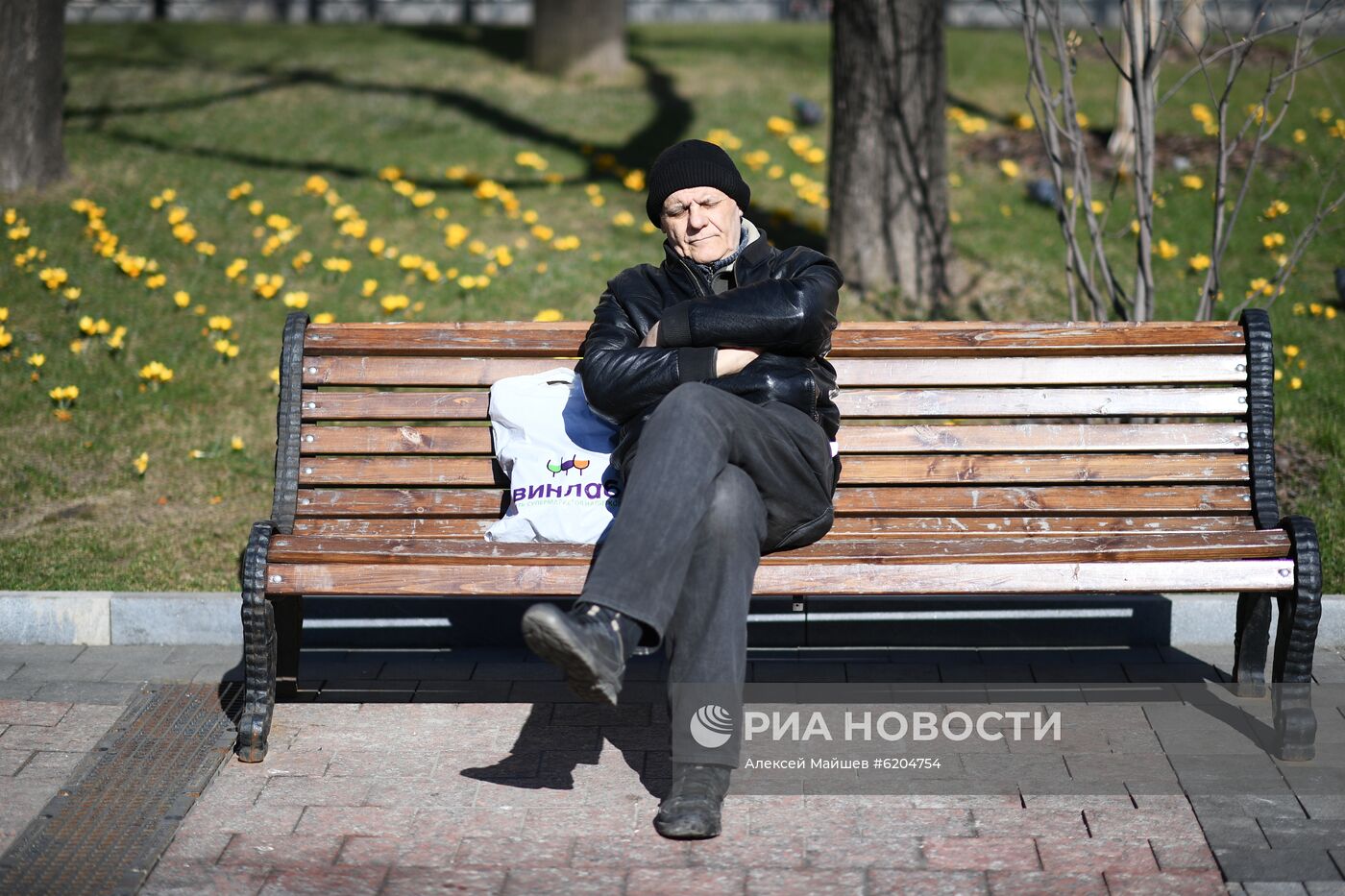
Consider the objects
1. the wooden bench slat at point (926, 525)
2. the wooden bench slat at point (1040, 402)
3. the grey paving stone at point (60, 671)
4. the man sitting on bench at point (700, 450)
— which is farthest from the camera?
the grey paving stone at point (60, 671)

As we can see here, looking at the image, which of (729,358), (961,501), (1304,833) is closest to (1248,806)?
(1304,833)

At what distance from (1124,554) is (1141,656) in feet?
3.17

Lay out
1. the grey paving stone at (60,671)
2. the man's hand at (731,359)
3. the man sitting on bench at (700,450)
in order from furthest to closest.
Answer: the grey paving stone at (60,671) → the man's hand at (731,359) → the man sitting on bench at (700,450)

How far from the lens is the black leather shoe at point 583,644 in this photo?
3.12 meters

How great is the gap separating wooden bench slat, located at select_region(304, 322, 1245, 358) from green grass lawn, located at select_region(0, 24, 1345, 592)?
113cm

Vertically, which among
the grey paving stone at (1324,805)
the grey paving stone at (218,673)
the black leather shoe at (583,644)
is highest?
the black leather shoe at (583,644)

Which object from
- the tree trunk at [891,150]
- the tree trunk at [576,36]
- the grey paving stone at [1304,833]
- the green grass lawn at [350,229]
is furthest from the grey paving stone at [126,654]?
the tree trunk at [576,36]

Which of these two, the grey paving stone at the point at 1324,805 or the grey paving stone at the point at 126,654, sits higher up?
the grey paving stone at the point at 1324,805

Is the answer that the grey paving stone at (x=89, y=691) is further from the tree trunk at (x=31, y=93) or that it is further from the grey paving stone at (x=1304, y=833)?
the tree trunk at (x=31, y=93)

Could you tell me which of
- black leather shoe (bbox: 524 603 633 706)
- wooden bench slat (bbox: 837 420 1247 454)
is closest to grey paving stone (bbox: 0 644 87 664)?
black leather shoe (bbox: 524 603 633 706)

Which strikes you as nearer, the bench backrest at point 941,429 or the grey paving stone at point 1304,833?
the grey paving stone at point 1304,833

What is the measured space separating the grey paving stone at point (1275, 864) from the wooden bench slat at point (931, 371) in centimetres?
145

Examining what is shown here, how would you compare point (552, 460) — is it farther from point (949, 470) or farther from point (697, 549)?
point (949, 470)

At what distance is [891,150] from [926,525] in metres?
3.10
